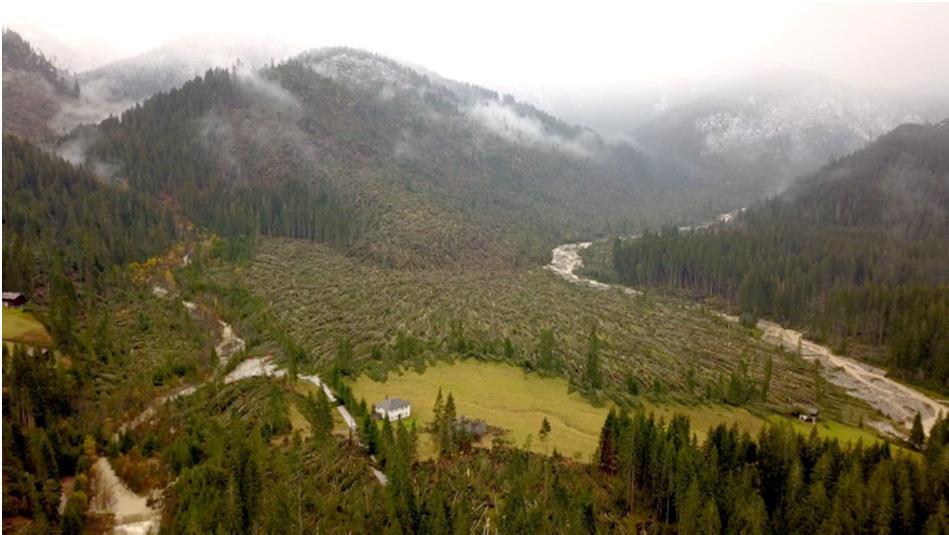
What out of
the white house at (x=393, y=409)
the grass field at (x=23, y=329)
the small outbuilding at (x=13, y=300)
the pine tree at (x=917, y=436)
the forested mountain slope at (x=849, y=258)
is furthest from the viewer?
the forested mountain slope at (x=849, y=258)

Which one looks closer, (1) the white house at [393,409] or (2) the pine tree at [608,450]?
(2) the pine tree at [608,450]

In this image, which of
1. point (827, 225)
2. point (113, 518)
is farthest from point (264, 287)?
point (827, 225)

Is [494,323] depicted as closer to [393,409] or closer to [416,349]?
[416,349]

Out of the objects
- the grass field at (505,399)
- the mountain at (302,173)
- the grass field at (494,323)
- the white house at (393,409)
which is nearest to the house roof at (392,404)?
the white house at (393,409)

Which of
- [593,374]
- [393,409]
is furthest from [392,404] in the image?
[593,374]

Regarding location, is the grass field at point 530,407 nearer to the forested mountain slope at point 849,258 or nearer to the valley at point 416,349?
the valley at point 416,349
